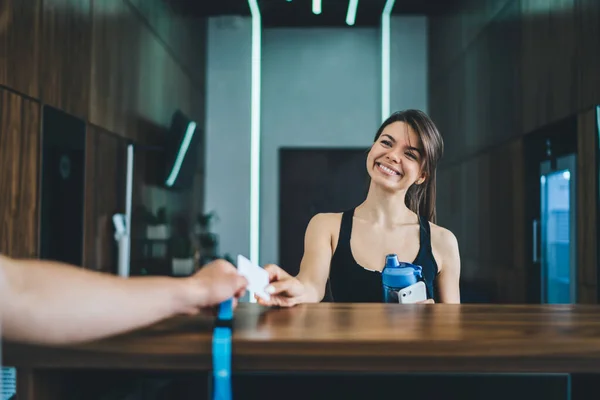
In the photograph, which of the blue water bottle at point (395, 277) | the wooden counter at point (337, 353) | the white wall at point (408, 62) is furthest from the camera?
the white wall at point (408, 62)

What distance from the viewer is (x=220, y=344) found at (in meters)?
0.75

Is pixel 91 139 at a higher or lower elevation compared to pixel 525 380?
higher

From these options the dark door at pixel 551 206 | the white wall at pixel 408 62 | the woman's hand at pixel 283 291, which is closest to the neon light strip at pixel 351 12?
the white wall at pixel 408 62

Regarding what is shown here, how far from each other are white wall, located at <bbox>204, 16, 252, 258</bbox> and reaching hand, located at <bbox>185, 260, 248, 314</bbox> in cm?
604

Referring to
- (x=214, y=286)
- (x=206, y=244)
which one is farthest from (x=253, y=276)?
(x=206, y=244)

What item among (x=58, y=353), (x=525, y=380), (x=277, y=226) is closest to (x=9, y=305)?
(x=58, y=353)

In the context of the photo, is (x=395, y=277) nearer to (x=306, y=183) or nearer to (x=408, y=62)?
(x=306, y=183)

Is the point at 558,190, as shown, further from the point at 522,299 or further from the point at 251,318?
the point at 251,318

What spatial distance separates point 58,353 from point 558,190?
3502 millimetres

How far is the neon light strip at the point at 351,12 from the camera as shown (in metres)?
6.20

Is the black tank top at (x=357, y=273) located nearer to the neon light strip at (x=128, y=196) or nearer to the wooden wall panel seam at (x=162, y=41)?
the neon light strip at (x=128, y=196)

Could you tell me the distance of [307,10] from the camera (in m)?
6.68

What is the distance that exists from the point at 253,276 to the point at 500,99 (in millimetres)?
4198

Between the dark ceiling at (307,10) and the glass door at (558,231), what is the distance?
298 centimetres
